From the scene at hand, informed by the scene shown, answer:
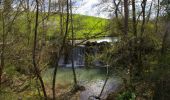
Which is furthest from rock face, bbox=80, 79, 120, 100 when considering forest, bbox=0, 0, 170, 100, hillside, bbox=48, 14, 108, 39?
hillside, bbox=48, 14, 108, 39

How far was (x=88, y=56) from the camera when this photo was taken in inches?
769

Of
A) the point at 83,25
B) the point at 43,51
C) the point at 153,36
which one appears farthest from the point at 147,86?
the point at 83,25

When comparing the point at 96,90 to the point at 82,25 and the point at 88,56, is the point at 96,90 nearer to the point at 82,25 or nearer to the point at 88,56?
the point at 88,56

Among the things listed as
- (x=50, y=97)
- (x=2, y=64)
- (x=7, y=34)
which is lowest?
(x=50, y=97)

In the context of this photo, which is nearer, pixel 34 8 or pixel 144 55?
pixel 34 8

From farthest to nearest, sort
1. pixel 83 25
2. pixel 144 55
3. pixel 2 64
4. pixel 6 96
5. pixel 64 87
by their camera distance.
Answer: pixel 83 25 → pixel 64 87 → pixel 144 55 → pixel 2 64 → pixel 6 96

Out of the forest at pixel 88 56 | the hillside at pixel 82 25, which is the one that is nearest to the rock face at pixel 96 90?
the forest at pixel 88 56

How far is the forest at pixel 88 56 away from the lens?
49.7 ft

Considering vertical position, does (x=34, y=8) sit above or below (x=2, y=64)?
above

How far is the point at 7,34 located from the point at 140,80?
20.5 feet

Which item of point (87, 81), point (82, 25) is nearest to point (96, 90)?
point (87, 81)

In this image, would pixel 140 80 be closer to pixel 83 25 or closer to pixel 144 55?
pixel 144 55

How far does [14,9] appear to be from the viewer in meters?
15.2

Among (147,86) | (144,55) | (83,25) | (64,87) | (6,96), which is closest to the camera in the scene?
(6,96)
